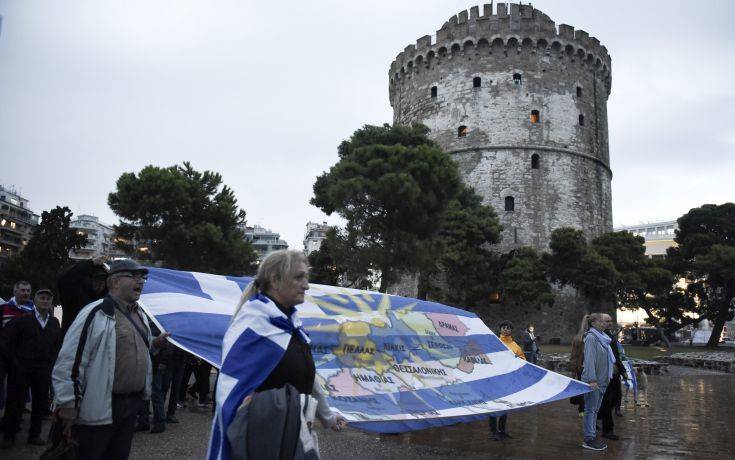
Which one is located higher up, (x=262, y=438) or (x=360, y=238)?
(x=360, y=238)

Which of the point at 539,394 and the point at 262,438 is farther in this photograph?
the point at 539,394

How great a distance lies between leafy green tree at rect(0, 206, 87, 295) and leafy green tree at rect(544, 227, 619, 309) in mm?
32901

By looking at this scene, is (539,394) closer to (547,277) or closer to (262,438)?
(262,438)

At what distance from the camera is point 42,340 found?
648cm

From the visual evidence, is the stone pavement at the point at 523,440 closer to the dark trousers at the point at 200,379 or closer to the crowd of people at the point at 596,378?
the crowd of people at the point at 596,378

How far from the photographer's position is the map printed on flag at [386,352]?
16.4 feet

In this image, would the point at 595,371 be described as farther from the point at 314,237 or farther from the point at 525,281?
the point at 314,237

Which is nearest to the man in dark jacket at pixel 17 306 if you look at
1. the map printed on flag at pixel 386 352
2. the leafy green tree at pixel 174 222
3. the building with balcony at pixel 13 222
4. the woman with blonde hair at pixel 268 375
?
the map printed on flag at pixel 386 352

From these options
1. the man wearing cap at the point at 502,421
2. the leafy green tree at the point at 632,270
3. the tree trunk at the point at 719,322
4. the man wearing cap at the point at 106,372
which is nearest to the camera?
the man wearing cap at the point at 106,372

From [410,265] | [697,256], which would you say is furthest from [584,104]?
[410,265]

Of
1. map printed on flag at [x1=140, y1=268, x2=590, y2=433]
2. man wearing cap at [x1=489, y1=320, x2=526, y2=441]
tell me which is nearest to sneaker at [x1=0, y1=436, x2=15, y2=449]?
map printed on flag at [x1=140, y1=268, x2=590, y2=433]

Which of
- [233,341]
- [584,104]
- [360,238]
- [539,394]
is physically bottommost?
[539,394]

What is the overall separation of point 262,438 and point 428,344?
13.5 feet

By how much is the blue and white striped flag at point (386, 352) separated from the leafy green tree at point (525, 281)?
25.0 meters
